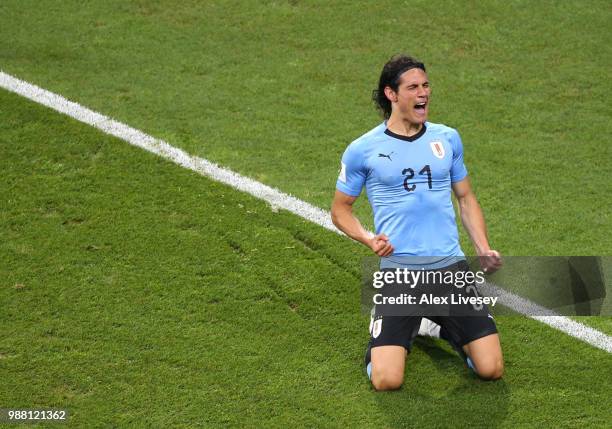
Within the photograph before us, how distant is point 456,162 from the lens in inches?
278

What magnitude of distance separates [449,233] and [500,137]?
2605mm

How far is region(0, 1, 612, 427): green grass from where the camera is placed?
670 centimetres

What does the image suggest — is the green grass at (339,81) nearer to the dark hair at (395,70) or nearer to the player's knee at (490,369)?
the player's knee at (490,369)

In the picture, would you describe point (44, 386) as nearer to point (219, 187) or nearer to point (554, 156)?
point (219, 187)

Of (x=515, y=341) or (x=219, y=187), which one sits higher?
(x=219, y=187)

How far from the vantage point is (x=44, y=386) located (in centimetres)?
663

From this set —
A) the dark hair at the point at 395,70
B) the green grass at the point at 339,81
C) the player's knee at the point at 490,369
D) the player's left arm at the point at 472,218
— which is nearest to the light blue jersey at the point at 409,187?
the player's left arm at the point at 472,218

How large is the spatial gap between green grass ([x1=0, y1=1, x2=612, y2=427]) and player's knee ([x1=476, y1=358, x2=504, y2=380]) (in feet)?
0.28

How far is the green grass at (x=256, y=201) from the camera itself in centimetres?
670

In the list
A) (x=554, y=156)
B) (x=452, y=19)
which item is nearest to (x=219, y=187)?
(x=554, y=156)

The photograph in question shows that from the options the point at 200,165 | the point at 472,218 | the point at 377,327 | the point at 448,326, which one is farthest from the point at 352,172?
the point at 200,165

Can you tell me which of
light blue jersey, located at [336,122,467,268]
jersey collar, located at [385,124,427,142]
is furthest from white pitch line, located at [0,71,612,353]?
jersey collar, located at [385,124,427,142]

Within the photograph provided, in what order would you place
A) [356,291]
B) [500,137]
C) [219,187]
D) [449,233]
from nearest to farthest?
1. [449,233]
2. [356,291]
3. [219,187]
4. [500,137]

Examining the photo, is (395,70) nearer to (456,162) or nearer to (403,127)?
(403,127)
